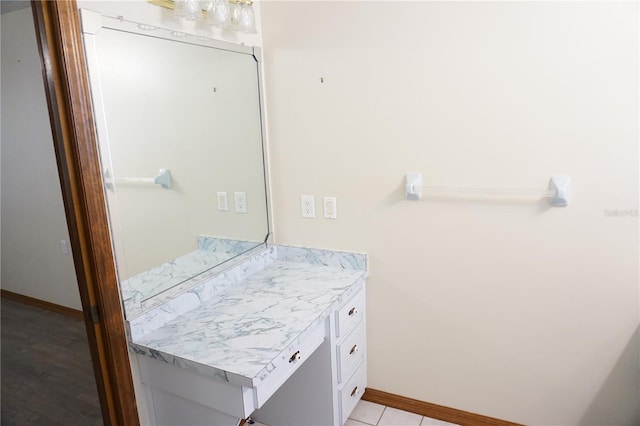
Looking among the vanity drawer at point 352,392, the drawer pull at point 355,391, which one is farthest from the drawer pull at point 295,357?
the drawer pull at point 355,391

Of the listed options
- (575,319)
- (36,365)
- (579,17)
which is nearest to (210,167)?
(36,365)

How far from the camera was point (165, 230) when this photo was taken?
1800 mm

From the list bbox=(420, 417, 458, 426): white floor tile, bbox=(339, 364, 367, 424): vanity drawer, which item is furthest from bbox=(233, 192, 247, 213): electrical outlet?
bbox=(420, 417, 458, 426): white floor tile

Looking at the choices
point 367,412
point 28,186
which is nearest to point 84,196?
point 28,186

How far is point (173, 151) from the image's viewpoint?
1838 mm

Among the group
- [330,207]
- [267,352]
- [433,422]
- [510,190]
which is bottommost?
[433,422]

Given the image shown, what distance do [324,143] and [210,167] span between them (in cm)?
57

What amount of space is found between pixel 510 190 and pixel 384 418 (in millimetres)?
1326

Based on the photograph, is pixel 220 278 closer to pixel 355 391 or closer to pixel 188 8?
pixel 355 391

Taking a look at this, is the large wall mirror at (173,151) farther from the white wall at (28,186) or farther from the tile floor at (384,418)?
the tile floor at (384,418)

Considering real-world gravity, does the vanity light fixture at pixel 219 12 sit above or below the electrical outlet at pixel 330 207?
above

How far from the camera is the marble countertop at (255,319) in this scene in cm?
145

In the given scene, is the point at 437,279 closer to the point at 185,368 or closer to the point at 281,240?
the point at 281,240

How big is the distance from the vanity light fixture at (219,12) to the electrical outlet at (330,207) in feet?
2.89
